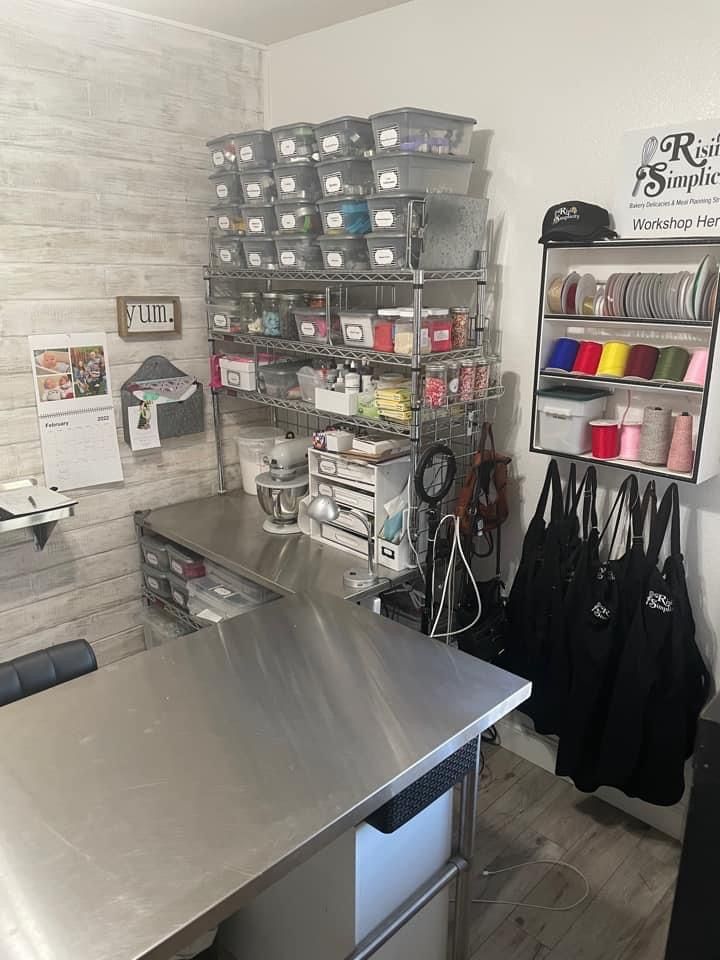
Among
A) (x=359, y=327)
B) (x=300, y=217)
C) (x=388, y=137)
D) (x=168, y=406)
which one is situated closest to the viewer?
(x=388, y=137)

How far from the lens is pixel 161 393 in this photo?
291 centimetres

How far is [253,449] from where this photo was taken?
3.05 metres

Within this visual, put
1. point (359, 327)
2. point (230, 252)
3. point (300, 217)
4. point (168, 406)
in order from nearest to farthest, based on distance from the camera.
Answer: point (359, 327), point (300, 217), point (230, 252), point (168, 406)

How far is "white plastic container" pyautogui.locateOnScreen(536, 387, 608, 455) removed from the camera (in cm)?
212

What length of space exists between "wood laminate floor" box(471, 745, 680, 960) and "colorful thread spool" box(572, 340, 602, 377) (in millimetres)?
1477

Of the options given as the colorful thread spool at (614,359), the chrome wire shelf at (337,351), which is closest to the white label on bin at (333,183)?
the chrome wire shelf at (337,351)

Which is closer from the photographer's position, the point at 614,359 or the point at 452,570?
the point at 614,359

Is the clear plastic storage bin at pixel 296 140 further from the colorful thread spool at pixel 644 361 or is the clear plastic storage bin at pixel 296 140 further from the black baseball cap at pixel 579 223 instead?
the colorful thread spool at pixel 644 361

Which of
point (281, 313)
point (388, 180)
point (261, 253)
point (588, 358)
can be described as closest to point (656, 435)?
point (588, 358)

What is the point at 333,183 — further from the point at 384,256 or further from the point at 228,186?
the point at 228,186

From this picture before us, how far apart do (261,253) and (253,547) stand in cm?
107

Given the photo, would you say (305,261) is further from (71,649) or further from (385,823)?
(385,823)

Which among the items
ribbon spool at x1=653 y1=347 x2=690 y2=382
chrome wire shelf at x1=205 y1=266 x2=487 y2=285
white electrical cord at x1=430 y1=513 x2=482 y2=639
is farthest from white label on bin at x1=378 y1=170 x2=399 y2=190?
white electrical cord at x1=430 y1=513 x2=482 y2=639

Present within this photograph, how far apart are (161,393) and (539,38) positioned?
180 cm
